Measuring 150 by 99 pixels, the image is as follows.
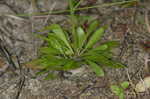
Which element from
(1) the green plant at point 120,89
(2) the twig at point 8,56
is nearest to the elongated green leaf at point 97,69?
(1) the green plant at point 120,89

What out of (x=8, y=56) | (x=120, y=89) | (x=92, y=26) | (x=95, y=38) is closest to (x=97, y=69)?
(x=120, y=89)

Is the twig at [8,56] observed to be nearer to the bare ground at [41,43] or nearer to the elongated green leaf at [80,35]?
the bare ground at [41,43]

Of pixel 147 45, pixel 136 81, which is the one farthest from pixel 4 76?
pixel 147 45

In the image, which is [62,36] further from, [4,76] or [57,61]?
[4,76]

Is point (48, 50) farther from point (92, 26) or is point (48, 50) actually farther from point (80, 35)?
point (92, 26)

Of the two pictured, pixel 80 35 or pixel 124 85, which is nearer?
pixel 124 85

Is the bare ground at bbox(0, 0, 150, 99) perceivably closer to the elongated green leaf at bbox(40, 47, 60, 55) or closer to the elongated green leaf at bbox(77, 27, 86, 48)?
the elongated green leaf at bbox(40, 47, 60, 55)

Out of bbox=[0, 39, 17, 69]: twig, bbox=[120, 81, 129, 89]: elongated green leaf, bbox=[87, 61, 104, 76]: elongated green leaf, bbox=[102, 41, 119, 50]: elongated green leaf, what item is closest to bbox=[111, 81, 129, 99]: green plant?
bbox=[120, 81, 129, 89]: elongated green leaf
